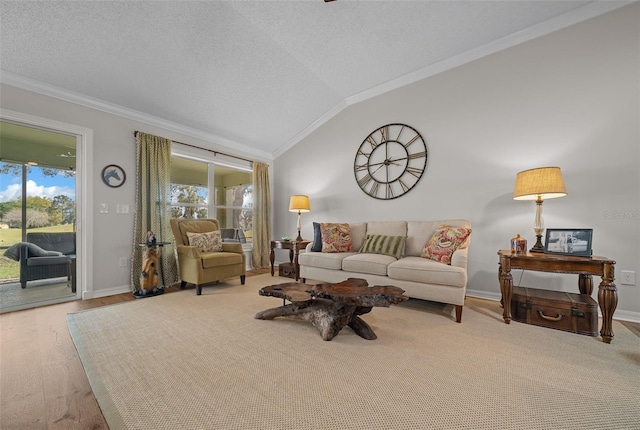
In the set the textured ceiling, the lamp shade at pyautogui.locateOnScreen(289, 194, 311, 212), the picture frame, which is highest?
the textured ceiling

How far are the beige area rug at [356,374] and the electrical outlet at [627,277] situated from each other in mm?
431

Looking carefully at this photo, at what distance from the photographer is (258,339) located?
1.95 meters

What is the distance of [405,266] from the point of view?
102 inches

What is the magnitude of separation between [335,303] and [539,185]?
2.14 m

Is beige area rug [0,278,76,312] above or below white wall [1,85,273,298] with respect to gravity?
below

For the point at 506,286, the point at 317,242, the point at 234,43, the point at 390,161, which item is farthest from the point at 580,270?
the point at 234,43

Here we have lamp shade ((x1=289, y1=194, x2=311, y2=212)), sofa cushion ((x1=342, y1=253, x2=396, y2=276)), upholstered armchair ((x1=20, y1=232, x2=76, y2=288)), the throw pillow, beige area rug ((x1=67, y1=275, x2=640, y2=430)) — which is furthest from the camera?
lamp shade ((x1=289, y1=194, x2=311, y2=212))

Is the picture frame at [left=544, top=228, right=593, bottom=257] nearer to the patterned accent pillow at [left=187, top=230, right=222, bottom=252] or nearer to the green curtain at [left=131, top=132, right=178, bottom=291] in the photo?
the patterned accent pillow at [left=187, top=230, right=222, bottom=252]

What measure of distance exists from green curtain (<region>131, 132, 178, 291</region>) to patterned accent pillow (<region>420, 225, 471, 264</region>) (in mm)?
3517

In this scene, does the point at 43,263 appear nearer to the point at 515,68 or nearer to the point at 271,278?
the point at 271,278

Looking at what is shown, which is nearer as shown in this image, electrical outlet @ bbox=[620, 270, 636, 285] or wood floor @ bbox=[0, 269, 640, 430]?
wood floor @ bbox=[0, 269, 640, 430]

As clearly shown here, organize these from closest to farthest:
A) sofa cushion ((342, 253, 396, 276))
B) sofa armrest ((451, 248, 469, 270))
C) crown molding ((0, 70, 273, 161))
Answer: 1. sofa armrest ((451, 248, 469, 270))
2. crown molding ((0, 70, 273, 161))
3. sofa cushion ((342, 253, 396, 276))

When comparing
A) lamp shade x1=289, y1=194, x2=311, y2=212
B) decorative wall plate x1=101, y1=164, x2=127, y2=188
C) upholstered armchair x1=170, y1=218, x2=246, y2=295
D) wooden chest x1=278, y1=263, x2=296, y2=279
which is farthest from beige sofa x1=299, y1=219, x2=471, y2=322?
decorative wall plate x1=101, y1=164, x2=127, y2=188

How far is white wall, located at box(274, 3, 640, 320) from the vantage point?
2.42 metres
